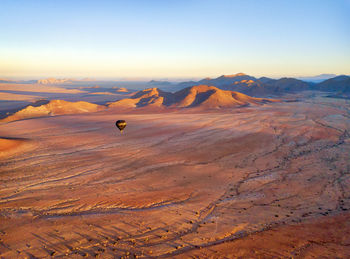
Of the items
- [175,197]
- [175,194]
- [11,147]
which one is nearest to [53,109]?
[11,147]

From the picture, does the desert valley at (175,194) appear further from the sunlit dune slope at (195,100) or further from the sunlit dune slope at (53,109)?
the sunlit dune slope at (195,100)

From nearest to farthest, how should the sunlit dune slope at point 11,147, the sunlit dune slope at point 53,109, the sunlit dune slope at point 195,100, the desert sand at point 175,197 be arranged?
the desert sand at point 175,197 → the sunlit dune slope at point 11,147 → the sunlit dune slope at point 53,109 → the sunlit dune slope at point 195,100

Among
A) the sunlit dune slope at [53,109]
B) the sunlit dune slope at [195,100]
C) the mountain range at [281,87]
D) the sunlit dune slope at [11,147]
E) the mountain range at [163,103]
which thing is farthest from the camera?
the mountain range at [281,87]

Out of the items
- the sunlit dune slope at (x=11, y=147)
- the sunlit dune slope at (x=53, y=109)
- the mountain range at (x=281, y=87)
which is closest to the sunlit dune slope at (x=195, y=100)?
the sunlit dune slope at (x=53, y=109)

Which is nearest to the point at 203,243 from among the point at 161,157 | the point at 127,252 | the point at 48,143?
the point at 127,252

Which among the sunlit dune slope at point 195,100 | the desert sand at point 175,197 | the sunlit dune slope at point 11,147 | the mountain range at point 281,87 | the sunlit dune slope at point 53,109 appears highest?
the mountain range at point 281,87

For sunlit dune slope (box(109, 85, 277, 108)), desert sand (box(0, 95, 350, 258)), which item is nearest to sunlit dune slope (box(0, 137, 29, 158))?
desert sand (box(0, 95, 350, 258))

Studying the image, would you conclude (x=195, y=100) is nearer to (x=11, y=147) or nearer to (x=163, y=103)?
(x=163, y=103)

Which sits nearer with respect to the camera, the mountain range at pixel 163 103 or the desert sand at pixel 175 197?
the desert sand at pixel 175 197
